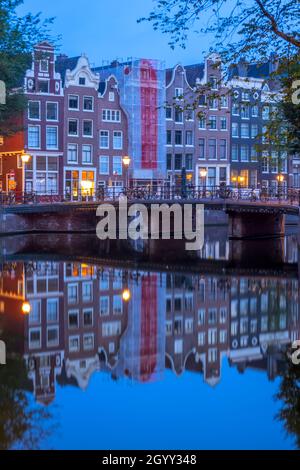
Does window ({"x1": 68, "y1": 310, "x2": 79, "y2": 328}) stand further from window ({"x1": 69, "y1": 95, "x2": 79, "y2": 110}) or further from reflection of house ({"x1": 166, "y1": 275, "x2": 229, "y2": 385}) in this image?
window ({"x1": 69, "y1": 95, "x2": 79, "y2": 110})

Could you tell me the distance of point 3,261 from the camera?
108 feet

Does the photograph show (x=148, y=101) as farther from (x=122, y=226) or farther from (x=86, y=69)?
(x=122, y=226)

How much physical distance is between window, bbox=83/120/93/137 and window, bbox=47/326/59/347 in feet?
136

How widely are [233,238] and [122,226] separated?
323 inches

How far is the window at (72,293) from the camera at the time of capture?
22.6 metres

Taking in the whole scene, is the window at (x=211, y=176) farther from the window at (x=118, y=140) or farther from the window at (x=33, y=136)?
the window at (x=33, y=136)

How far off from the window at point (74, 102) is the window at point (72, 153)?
2.64 m

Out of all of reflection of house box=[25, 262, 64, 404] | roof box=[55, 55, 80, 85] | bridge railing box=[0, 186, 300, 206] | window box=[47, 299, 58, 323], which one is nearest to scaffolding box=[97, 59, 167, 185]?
roof box=[55, 55, 80, 85]

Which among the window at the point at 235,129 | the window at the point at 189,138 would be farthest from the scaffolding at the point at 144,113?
the window at the point at 235,129

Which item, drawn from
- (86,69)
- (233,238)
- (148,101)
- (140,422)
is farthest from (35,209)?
(140,422)

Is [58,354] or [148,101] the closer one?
[58,354]

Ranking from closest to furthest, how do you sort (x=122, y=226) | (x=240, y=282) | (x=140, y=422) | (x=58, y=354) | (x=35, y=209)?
1. (x=140, y=422)
2. (x=58, y=354)
3. (x=240, y=282)
4. (x=35, y=209)
5. (x=122, y=226)

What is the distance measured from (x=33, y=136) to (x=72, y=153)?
3.53 m

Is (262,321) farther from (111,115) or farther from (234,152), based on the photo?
(234,152)
